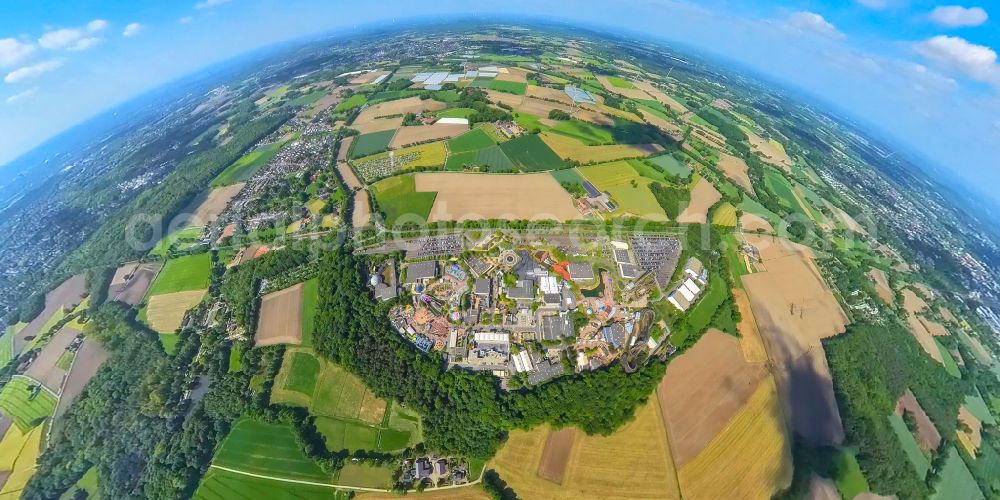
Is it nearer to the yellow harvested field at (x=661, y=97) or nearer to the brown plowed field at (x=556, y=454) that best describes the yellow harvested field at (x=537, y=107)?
the yellow harvested field at (x=661, y=97)

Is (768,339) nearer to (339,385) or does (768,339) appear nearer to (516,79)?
(339,385)

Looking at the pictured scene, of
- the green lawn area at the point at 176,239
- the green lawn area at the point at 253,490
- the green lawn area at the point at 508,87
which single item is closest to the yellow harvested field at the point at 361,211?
the green lawn area at the point at 176,239

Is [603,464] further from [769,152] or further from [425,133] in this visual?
[769,152]

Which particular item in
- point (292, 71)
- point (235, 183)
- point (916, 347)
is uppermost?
point (292, 71)

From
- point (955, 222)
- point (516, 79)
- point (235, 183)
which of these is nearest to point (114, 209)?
point (235, 183)

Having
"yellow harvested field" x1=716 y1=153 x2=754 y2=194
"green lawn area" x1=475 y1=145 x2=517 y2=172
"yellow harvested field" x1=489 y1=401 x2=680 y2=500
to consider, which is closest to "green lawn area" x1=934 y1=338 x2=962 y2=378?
"yellow harvested field" x1=716 y1=153 x2=754 y2=194

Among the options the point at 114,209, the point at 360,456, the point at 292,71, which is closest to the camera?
the point at 360,456
